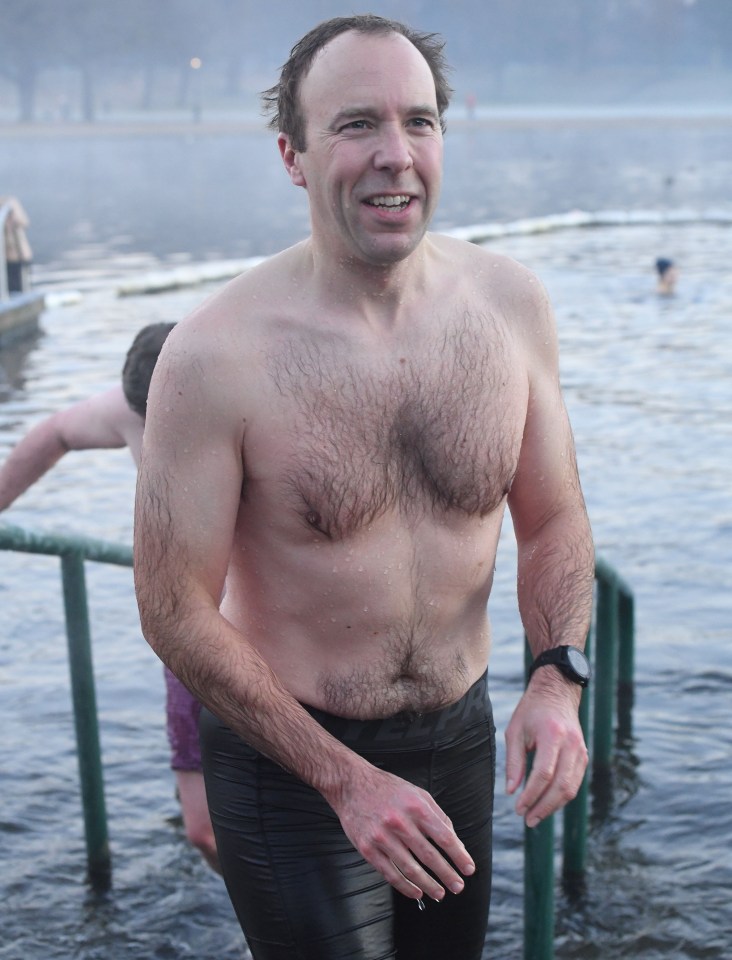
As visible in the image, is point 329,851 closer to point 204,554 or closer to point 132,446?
point 204,554

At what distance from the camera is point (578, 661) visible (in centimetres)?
269

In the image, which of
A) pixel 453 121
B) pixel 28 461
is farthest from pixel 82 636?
pixel 453 121

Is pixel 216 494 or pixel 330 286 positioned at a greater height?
pixel 330 286

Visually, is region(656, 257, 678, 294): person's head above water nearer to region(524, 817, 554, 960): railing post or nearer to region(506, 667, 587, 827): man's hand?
region(524, 817, 554, 960): railing post

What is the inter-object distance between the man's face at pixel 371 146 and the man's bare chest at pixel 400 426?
22cm

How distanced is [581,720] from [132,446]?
1.61 m

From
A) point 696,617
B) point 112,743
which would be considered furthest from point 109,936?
point 696,617

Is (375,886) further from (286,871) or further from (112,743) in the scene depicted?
(112,743)

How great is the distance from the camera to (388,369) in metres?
2.63

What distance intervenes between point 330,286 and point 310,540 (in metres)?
0.47

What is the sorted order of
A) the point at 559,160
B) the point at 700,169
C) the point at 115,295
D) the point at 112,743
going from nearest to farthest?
the point at 112,743, the point at 115,295, the point at 700,169, the point at 559,160

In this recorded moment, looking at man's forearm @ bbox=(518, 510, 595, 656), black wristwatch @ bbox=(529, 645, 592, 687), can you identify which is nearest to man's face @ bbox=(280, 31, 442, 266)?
man's forearm @ bbox=(518, 510, 595, 656)

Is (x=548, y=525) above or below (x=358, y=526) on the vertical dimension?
below

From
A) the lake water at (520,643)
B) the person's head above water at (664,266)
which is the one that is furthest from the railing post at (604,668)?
the person's head above water at (664,266)
